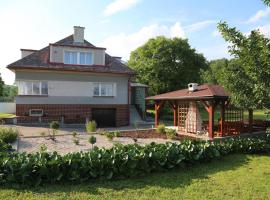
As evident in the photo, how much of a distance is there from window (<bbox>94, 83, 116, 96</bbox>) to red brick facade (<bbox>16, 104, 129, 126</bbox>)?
1118 millimetres

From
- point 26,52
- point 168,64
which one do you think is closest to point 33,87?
point 26,52

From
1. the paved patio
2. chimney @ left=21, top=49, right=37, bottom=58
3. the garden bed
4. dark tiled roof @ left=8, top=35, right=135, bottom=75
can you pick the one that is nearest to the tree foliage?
the paved patio

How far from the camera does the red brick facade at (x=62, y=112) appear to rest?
79.5 feet

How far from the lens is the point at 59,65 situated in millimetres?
25250

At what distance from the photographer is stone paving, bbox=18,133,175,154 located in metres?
13.5

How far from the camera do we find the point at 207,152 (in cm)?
1140

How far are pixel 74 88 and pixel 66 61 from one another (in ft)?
7.68

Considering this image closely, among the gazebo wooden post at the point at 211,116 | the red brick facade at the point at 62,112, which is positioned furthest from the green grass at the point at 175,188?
the red brick facade at the point at 62,112

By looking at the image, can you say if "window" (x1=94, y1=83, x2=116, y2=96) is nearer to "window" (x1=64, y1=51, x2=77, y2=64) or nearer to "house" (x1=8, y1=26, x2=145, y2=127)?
"house" (x1=8, y1=26, x2=145, y2=127)

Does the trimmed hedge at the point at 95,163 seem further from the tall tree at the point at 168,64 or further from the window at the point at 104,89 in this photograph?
the tall tree at the point at 168,64

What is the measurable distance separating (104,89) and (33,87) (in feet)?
19.3

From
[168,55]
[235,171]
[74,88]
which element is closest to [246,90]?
[235,171]

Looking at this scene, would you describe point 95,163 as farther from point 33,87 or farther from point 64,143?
point 33,87

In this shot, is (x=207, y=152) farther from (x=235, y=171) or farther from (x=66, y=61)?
(x=66, y=61)
